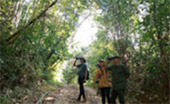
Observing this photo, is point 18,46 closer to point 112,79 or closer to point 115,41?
point 112,79

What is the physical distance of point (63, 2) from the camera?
28.8ft

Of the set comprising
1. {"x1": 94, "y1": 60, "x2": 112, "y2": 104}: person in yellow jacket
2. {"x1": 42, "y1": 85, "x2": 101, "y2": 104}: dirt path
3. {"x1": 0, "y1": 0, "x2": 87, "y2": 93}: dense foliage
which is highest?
{"x1": 0, "y1": 0, "x2": 87, "y2": 93}: dense foliage

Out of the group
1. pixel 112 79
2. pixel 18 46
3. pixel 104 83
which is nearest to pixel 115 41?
pixel 104 83

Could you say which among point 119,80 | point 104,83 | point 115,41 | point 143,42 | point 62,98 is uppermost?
point 115,41

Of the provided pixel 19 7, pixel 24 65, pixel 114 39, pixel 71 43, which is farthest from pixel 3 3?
pixel 71 43

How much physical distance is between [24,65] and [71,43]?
30.3 ft

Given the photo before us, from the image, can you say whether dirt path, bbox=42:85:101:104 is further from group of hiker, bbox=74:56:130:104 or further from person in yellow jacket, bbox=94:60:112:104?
person in yellow jacket, bbox=94:60:112:104

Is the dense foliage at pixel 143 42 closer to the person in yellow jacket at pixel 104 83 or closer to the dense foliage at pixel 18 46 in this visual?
the person in yellow jacket at pixel 104 83

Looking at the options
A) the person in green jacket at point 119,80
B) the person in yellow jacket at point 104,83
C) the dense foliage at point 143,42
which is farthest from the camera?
the dense foliage at point 143,42

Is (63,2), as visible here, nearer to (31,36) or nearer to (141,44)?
(31,36)

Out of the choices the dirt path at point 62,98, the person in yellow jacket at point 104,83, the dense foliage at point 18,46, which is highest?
the dense foliage at point 18,46

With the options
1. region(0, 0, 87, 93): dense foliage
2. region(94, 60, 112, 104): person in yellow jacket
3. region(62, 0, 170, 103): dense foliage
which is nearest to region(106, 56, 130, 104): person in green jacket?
region(94, 60, 112, 104): person in yellow jacket

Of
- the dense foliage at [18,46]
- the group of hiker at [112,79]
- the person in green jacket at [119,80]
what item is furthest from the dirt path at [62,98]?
the person in green jacket at [119,80]

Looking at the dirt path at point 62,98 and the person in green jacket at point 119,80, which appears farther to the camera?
the dirt path at point 62,98
